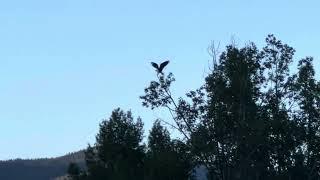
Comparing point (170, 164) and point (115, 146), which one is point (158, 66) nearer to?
point (170, 164)

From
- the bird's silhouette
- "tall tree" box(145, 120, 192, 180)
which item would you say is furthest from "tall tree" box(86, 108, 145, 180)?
the bird's silhouette

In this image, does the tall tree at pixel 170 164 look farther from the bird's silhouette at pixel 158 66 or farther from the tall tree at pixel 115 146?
the bird's silhouette at pixel 158 66

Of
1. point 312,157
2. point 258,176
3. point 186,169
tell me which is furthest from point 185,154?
point 312,157

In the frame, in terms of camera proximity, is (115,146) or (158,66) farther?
(115,146)

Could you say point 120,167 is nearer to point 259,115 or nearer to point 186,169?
point 186,169

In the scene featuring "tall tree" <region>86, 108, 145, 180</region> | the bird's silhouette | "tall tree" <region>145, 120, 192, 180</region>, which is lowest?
"tall tree" <region>145, 120, 192, 180</region>

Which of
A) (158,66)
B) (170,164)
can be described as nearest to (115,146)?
(170,164)

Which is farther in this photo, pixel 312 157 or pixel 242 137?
pixel 312 157

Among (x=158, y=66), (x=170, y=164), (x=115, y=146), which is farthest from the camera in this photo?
(x=115, y=146)

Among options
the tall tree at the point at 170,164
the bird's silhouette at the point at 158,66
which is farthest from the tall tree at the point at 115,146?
the bird's silhouette at the point at 158,66

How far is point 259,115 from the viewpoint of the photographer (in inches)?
1919

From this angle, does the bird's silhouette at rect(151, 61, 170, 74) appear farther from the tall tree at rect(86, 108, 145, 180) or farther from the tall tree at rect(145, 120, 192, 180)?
the tall tree at rect(86, 108, 145, 180)

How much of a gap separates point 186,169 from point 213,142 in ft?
11.1

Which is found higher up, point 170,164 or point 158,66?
point 158,66
